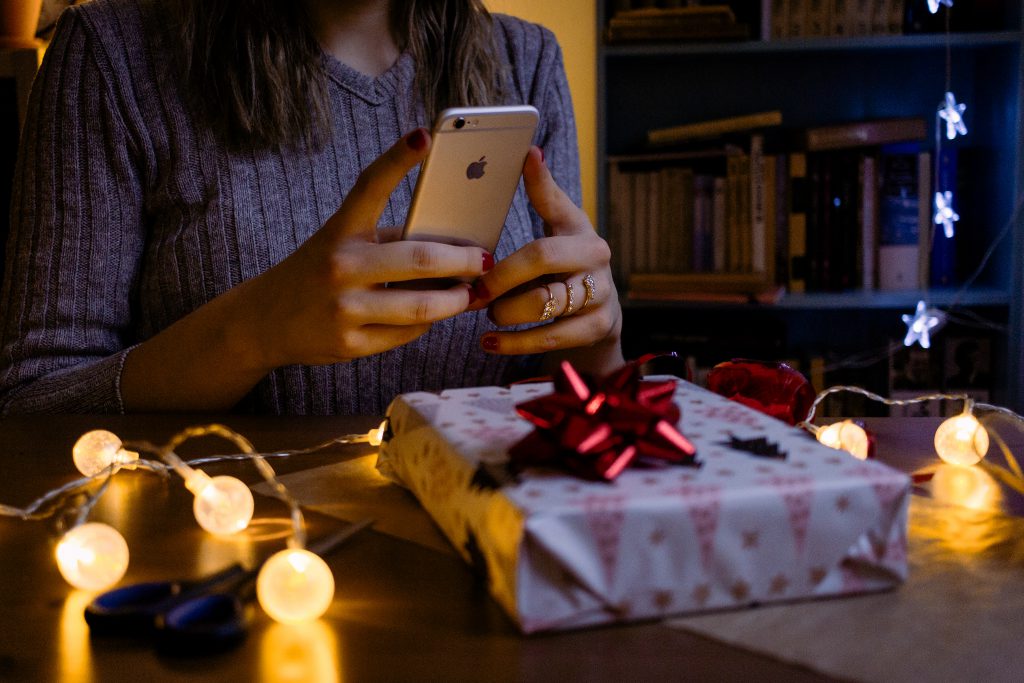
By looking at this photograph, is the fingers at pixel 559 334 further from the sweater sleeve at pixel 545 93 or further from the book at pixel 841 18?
the book at pixel 841 18

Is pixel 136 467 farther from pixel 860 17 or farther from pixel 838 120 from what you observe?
pixel 838 120

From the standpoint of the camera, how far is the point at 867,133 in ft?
6.68

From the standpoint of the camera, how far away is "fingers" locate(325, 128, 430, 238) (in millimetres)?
682

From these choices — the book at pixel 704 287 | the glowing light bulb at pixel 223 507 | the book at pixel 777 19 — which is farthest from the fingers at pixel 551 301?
the book at pixel 777 19

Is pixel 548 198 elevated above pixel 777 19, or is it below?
below

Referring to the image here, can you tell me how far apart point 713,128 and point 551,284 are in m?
1.39

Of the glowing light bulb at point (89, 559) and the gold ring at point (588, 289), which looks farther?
the gold ring at point (588, 289)

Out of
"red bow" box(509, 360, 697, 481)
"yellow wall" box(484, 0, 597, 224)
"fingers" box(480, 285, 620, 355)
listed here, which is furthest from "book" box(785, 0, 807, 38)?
"red bow" box(509, 360, 697, 481)

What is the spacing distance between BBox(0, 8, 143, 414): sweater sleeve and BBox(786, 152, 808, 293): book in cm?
141

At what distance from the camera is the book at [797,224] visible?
6.75ft

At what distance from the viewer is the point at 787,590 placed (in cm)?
45

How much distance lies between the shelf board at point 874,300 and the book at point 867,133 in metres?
0.32

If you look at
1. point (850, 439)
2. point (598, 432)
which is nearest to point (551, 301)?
point (850, 439)

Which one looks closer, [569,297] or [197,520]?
[197,520]
